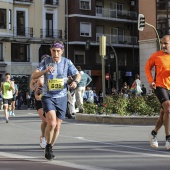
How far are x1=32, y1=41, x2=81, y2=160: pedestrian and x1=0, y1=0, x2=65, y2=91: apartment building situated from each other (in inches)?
1786

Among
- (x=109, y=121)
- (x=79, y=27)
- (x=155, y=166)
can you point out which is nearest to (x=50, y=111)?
(x=155, y=166)

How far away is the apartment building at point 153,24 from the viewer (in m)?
46.2

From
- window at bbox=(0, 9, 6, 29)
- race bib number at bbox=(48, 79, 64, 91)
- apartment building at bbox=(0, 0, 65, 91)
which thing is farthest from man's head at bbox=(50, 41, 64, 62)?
window at bbox=(0, 9, 6, 29)

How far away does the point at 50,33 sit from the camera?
2291 inches

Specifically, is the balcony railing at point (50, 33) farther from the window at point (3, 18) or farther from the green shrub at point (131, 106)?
the green shrub at point (131, 106)

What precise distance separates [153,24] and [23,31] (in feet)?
53.8

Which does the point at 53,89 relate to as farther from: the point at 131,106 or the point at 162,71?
the point at 131,106

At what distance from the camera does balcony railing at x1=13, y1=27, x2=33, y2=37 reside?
5535 cm

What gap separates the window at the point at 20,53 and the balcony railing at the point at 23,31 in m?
1.23

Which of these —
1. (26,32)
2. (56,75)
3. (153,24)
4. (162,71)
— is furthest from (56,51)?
(26,32)

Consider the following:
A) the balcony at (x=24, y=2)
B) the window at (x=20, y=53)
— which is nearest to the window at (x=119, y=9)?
the balcony at (x=24, y=2)

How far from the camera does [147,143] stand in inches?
425

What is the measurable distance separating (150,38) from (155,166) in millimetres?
40414

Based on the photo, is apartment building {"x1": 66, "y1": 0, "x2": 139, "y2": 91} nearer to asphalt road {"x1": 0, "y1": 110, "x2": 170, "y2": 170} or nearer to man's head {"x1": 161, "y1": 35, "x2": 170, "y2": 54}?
asphalt road {"x1": 0, "y1": 110, "x2": 170, "y2": 170}
